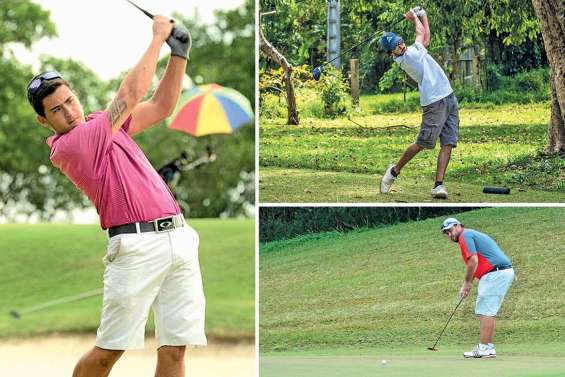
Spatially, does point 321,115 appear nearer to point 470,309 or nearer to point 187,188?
point 470,309

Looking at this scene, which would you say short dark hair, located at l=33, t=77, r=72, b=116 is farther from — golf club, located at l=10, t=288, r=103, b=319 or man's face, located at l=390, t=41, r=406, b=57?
man's face, located at l=390, t=41, r=406, b=57

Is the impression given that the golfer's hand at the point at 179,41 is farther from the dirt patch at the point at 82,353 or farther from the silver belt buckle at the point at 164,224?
the dirt patch at the point at 82,353

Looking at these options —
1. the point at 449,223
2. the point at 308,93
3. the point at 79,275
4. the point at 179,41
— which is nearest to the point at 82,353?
the point at 79,275

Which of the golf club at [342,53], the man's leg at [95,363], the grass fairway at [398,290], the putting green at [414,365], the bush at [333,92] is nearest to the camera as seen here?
the man's leg at [95,363]

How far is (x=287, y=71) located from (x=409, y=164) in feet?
2.93

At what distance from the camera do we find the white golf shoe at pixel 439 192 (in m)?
6.69

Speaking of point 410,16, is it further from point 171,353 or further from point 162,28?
point 171,353

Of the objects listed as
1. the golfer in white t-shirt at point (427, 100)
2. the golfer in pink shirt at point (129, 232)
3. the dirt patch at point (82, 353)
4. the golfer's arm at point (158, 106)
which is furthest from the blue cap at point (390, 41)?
the dirt patch at point (82, 353)

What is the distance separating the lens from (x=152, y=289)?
437 cm

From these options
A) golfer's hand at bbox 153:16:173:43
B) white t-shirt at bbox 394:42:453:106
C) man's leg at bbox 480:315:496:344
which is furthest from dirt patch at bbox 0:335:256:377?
golfer's hand at bbox 153:16:173:43

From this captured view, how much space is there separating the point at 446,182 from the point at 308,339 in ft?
4.52

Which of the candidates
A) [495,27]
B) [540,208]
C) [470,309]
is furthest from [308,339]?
[495,27]

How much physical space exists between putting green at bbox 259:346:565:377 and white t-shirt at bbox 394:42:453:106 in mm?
1461

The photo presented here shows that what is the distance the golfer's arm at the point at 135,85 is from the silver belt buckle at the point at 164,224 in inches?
15.7
